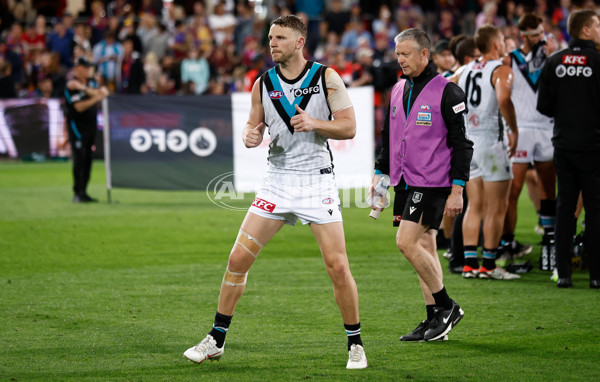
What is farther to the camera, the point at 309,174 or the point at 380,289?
the point at 380,289

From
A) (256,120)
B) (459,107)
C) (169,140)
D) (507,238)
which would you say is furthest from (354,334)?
(169,140)

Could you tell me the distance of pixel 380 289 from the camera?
7.88m

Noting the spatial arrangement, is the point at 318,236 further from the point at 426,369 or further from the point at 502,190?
the point at 502,190

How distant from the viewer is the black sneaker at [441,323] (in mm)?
6051

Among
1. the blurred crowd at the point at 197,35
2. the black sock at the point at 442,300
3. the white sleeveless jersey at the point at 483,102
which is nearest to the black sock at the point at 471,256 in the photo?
the white sleeveless jersey at the point at 483,102

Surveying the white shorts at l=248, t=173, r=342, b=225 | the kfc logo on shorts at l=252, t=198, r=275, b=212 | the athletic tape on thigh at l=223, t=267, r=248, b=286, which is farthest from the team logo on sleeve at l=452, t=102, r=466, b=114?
the athletic tape on thigh at l=223, t=267, r=248, b=286

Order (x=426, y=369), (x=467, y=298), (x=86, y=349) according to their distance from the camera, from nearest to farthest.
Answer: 1. (x=426, y=369)
2. (x=86, y=349)
3. (x=467, y=298)

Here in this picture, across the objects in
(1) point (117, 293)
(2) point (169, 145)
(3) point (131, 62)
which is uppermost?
(3) point (131, 62)

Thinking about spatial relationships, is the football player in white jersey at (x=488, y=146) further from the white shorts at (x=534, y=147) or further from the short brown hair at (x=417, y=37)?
the short brown hair at (x=417, y=37)

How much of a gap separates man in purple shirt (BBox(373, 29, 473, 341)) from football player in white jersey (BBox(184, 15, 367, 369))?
0.77 m

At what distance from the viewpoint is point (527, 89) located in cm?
929

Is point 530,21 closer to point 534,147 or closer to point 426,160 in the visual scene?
point 534,147

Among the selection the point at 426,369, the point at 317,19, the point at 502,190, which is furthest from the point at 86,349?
the point at 317,19

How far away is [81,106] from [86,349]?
9.32 meters
